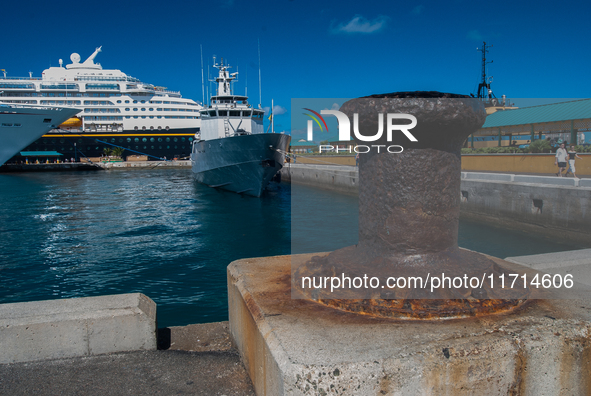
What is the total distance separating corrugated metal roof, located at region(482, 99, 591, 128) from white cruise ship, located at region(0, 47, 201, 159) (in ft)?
155

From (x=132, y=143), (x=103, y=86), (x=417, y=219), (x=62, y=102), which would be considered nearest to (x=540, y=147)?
(x=417, y=219)

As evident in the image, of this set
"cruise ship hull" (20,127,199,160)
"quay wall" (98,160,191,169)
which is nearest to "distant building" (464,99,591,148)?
"quay wall" (98,160,191,169)

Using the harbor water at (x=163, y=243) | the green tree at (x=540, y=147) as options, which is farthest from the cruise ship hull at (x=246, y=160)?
the green tree at (x=540, y=147)

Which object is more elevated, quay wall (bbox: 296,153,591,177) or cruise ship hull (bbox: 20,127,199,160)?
cruise ship hull (bbox: 20,127,199,160)

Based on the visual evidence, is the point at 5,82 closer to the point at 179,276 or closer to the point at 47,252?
→ the point at 47,252

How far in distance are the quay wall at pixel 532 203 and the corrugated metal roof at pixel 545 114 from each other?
9865mm

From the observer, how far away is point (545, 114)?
22469mm

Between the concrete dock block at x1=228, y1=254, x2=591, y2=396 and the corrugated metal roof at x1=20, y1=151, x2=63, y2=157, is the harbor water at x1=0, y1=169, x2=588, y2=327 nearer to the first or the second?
the concrete dock block at x1=228, y1=254, x2=591, y2=396

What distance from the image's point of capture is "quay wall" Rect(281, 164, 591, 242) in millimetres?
10555

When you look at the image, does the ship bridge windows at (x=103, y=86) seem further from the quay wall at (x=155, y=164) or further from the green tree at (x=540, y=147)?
the green tree at (x=540, y=147)

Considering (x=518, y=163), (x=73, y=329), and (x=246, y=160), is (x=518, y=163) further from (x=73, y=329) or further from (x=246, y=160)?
(x=73, y=329)

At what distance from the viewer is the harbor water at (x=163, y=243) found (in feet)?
24.5

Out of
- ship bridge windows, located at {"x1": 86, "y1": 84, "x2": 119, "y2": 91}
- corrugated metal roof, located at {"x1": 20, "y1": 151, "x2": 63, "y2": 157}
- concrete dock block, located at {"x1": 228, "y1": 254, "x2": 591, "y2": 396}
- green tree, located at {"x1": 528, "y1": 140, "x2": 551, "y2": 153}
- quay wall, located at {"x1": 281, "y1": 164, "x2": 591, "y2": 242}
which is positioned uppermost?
ship bridge windows, located at {"x1": 86, "y1": 84, "x2": 119, "y2": 91}

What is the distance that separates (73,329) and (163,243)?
31.1 feet
